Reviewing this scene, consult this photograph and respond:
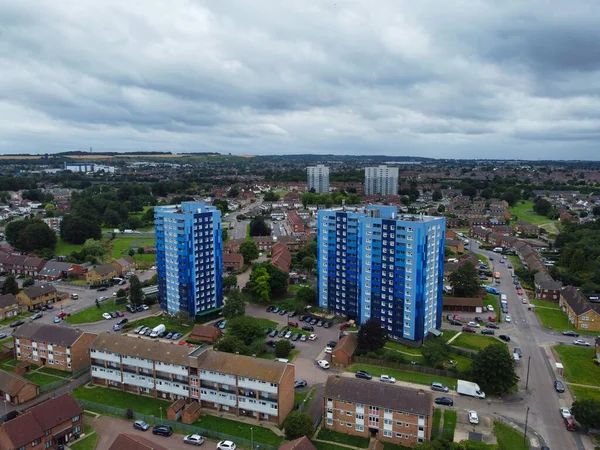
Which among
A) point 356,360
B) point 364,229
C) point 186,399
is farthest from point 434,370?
point 186,399

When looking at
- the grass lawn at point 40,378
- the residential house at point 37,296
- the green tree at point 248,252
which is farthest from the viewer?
the green tree at point 248,252

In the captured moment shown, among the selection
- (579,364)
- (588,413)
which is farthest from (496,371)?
(579,364)

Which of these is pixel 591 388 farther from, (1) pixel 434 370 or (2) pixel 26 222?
(2) pixel 26 222

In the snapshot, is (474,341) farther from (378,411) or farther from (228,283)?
(228,283)

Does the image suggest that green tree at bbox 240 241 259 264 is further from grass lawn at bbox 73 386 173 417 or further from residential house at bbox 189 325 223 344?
grass lawn at bbox 73 386 173 417

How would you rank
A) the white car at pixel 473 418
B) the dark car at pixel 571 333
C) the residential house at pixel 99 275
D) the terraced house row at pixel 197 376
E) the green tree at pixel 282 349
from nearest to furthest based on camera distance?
1. the white car at pixel 473 418
2. the terraced house row at pixel 197 376
3. the green tree at pixel 282 349
4. the dark car at pixel 571 333
5. the residential house at pixel 99 275

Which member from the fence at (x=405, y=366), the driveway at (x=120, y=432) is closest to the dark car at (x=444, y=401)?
the fence at (x=405, y=366)

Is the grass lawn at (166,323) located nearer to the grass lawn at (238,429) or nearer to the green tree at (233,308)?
the green tree at (233,308)
